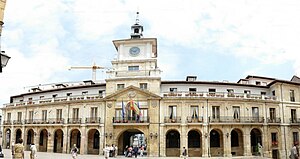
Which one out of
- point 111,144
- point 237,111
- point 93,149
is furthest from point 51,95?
point 237,111

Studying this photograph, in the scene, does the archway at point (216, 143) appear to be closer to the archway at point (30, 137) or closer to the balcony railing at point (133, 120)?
the balcony railing at point (133, 120)

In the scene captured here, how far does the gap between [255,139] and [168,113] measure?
44.2 ft

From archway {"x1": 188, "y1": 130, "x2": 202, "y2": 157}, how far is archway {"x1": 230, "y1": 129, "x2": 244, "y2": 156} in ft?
15.5

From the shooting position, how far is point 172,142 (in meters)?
43.6

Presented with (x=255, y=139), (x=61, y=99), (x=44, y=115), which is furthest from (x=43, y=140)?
(x=255, y=139)

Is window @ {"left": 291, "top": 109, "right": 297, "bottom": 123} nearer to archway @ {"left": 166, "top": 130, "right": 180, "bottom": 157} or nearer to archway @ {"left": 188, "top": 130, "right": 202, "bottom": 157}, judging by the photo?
archway @ {"left": 188, "top": 130, "right": 202, "bottom": 157}

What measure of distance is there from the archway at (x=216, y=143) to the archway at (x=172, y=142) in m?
4.57

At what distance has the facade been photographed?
41688 millimetres

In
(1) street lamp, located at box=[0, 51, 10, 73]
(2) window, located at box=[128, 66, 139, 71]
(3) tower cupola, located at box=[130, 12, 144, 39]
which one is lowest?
(1) street lamp, located at box=[0, 51, 10, 73]

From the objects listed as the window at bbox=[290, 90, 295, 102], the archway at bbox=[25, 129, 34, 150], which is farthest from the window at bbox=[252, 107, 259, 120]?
the archway at bbox=[25, 129, 34, 150]

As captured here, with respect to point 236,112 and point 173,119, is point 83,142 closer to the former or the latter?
point 173,119

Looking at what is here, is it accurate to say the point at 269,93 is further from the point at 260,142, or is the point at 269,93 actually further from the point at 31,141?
the point at 31,141

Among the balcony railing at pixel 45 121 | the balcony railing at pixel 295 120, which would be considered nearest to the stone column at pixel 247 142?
the balcony railing at pixel 295 120

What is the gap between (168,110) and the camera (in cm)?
4222
